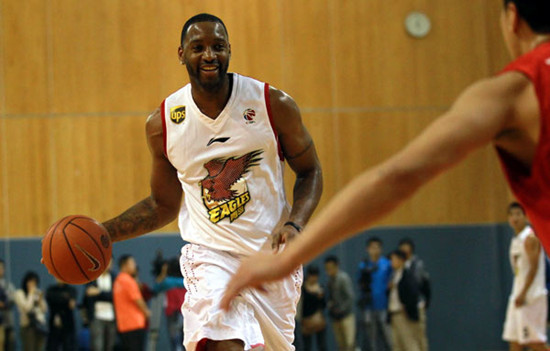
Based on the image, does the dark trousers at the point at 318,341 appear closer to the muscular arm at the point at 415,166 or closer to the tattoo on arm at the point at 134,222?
the tattoo on arm at the point at 134,222

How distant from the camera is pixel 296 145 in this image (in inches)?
167

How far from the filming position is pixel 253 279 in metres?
1.85

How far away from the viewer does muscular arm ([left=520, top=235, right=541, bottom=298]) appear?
8.79 meters

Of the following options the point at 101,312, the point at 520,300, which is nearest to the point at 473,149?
the point at 520,300

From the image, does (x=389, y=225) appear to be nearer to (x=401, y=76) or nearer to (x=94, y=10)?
(x=401, y=76)

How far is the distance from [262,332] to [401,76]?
34.6 feet

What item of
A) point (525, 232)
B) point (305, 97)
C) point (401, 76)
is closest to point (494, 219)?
point (401, 76)

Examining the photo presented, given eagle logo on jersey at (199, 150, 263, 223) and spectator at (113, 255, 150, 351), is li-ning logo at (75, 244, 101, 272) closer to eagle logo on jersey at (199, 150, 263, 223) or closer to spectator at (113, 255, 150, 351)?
eagle logo on jersey at (199, 150, 263, 223)

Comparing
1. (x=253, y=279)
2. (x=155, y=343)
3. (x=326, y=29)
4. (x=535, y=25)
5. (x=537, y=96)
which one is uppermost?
(x=326, y=29)

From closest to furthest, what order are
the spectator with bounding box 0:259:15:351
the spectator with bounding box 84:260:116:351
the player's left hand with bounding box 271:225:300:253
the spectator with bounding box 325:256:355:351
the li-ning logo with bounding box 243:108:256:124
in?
1. the player's left hand with bounding box 271:225:300:253
2. the li-ning logo with bounding box 243:108:256:124
3. the spectator with bounding box 84:260:116:351
4. the spectator with bounding box 325:256:355:351
5. the spectator with bounding box 0:259:15:351

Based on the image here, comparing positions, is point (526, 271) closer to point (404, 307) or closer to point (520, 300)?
point (520, 300)

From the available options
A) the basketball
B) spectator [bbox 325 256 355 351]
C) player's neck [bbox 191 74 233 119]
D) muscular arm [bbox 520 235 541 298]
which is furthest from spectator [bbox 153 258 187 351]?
player's neck [bbox 191 74 233 119]

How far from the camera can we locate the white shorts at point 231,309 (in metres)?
3.83

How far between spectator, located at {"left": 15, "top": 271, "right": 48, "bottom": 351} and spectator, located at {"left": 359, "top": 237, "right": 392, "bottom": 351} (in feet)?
16.7
